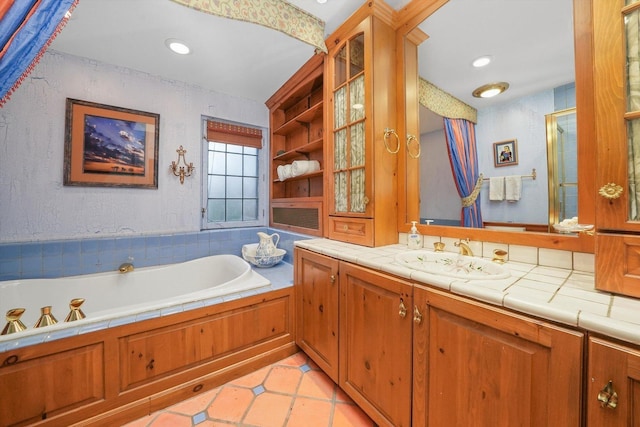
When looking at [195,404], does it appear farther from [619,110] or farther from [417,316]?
[619,110]

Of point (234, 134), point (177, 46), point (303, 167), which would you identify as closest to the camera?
point (177, 46)

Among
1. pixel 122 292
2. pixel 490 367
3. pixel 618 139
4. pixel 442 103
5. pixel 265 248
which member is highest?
pixel 442 103

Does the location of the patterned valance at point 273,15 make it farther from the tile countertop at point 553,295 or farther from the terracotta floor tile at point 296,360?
the terracotta floor tile at point 296,360

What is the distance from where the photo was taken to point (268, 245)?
2.29 metres

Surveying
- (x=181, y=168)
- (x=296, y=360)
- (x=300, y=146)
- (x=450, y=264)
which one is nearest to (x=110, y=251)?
(x=181, y=168)

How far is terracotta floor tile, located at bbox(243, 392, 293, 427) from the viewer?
123cm

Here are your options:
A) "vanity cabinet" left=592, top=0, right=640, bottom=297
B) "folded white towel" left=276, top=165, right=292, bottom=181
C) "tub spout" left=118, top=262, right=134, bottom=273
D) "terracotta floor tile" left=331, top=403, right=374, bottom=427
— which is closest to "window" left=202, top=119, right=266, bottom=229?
"folded white towel" left=276, top=165, right=292, bottom=181

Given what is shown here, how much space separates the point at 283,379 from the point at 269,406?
217mm

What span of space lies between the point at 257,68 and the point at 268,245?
1709 mm

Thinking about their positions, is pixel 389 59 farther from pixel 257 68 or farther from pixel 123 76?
pixel 123 76

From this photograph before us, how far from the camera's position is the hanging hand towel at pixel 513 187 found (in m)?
1.14

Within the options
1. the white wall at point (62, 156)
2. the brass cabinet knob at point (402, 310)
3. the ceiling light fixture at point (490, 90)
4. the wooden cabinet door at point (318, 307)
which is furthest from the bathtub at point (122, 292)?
the ceiling light fixture at point (490, 90)

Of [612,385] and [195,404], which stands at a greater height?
[612,385]

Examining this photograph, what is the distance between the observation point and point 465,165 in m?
1.36
